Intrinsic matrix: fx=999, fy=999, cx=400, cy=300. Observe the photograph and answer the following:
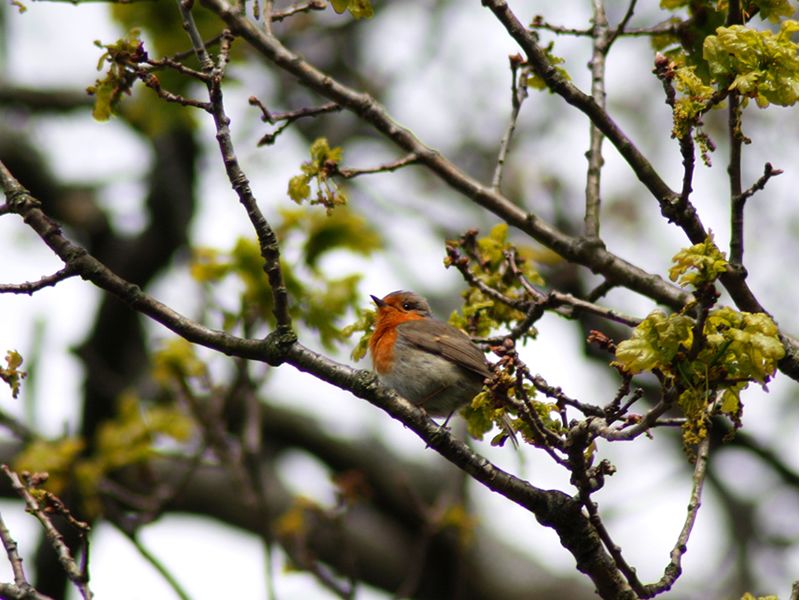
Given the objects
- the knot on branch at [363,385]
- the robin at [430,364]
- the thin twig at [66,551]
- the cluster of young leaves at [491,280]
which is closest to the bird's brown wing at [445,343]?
the robin at [430,364]

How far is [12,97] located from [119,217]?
187 centimetres

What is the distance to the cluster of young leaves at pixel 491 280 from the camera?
4957 millimetres

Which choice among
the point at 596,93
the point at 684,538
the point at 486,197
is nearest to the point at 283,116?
the point at 486,197

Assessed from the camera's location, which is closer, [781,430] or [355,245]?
[355,245]

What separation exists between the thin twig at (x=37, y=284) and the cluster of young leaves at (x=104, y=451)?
11.8 ft

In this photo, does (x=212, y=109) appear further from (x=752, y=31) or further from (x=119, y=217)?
(x=119, y=217)

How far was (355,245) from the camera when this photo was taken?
Result: 7.30 meters

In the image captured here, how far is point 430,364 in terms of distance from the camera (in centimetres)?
612

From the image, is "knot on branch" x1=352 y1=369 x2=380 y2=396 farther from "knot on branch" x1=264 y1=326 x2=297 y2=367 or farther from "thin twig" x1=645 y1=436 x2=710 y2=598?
"thin twig" x1=645 y1=436 x2=710 y2=598

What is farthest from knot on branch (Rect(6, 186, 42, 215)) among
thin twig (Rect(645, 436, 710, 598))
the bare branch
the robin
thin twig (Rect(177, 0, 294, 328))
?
thin twig (Rect(645, 436, 710, 598))

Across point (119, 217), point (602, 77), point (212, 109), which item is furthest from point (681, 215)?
point (119, 217)

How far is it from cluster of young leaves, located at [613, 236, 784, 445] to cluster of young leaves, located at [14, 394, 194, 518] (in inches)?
196

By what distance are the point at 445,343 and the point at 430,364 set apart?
168 mm

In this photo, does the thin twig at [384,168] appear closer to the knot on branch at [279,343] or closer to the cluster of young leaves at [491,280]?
the cluster of young leaves at [491,280]
